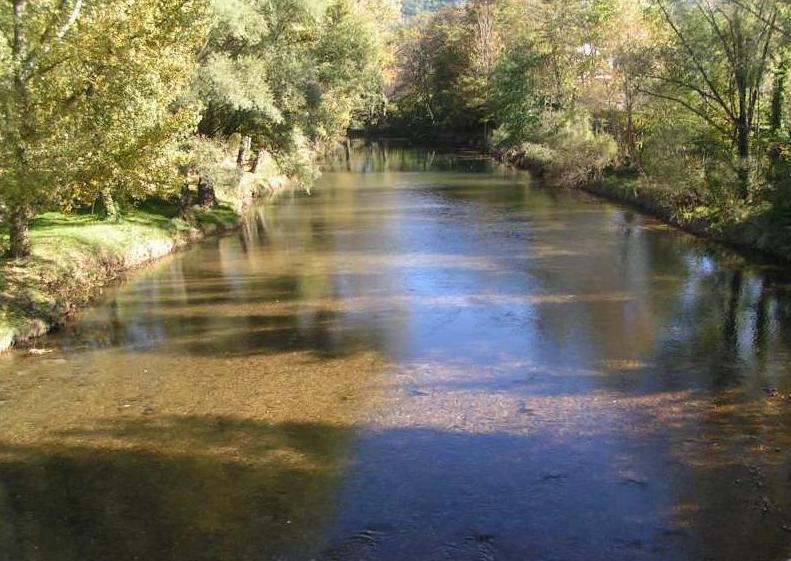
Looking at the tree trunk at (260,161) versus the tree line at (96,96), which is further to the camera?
the tree trunk at (260,161)

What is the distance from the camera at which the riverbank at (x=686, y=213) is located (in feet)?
90.6

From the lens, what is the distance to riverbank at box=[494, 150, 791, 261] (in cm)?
2762

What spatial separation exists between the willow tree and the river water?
4286 mm

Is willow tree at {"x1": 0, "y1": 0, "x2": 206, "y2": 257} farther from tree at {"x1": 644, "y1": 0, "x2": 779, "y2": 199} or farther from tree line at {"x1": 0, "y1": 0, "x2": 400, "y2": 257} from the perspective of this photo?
tree at {"x1": 644, "y1": 0, "x2": 779, "y2": 199}

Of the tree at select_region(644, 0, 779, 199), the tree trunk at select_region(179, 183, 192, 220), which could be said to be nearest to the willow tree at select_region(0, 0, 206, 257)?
the tree trunk at select_region(179, 183, 192, 220)

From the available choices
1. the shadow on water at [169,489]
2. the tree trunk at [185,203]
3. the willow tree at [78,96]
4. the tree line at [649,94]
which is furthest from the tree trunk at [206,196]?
the shadow on water at [169,489]

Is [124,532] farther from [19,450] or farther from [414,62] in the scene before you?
[414,62]

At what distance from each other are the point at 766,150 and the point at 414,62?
253 feet

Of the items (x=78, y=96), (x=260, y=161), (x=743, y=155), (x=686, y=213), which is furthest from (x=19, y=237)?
(x=260, y=161)

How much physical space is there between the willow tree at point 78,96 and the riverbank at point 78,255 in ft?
4.94

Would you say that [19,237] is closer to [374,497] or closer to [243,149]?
Answer: [374,497]

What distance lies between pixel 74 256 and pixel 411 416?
579 inches

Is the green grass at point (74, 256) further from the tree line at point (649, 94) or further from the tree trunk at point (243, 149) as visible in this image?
the tree line at point (649, 94)

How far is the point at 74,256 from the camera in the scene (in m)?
23.1
